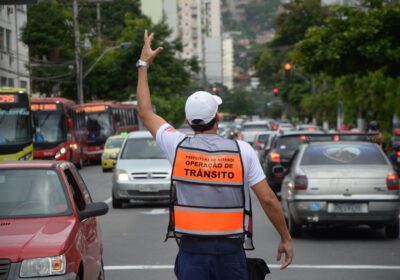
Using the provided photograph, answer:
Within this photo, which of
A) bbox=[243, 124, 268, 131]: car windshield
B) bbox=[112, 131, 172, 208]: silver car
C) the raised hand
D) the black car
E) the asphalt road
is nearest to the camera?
the raised hand

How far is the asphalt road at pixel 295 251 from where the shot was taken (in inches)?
464

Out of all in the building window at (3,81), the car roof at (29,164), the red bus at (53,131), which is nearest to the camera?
the car roof at (29,164)

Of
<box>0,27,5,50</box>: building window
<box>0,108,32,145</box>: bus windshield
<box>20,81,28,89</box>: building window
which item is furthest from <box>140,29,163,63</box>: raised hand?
<box>20,81,28,89</box>: building window

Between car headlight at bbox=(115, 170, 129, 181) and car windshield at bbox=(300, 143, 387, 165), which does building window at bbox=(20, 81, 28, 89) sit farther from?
car windshield at bbox=(300, 143, 387, 165)

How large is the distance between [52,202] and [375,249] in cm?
634

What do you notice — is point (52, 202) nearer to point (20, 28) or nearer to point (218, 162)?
point (218, 162)

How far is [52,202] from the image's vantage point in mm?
8891

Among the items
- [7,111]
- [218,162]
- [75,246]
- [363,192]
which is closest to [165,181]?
[363,192]

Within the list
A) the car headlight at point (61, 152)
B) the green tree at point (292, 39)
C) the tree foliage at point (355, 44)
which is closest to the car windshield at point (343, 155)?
the tree foliage at point (355, 44)

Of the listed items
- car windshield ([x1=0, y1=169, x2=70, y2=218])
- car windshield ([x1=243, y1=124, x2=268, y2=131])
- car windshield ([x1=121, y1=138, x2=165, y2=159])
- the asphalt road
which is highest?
car windshield ([x1=0, y1=169, x2=70, y2=218])

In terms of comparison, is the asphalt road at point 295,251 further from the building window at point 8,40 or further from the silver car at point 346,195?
the building window at point 8,40

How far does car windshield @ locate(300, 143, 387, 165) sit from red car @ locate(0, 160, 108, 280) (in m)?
6.12

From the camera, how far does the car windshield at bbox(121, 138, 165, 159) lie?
2284 cm

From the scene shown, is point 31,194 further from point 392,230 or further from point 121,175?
point 121,175
